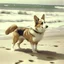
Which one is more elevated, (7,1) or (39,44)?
(7,1)

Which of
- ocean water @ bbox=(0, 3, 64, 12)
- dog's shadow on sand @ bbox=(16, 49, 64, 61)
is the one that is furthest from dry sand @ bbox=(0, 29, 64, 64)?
ocean water @ bbox=(0, 3, 64, 12)

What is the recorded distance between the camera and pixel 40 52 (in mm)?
1075

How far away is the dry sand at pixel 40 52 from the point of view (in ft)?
3.29

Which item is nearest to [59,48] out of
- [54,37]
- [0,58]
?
[54,37]

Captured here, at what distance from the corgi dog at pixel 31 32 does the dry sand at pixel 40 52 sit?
4 centimetres

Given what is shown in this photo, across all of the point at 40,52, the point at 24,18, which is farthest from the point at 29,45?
the point at 24,18

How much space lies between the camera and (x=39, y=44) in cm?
111

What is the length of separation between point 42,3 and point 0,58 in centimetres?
39

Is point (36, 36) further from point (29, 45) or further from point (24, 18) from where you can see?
point (24, 18)

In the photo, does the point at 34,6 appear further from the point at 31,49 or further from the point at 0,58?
the point at 0,58

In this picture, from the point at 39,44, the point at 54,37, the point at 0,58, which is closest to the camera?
the point at 0,58

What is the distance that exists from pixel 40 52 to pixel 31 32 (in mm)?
122

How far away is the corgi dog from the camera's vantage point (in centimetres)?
99

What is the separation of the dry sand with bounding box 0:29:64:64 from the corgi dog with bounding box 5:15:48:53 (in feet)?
0.13
